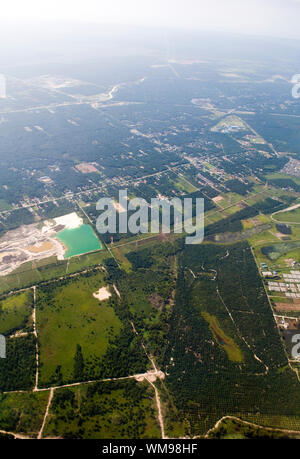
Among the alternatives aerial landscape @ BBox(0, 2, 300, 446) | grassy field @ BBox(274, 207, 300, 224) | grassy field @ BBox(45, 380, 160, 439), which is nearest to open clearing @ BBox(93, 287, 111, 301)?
aerial landscape @ BBox(0, 2, 300, 446)

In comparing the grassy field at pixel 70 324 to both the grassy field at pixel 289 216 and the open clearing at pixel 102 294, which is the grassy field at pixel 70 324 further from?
the grassy field at pixel 289 216

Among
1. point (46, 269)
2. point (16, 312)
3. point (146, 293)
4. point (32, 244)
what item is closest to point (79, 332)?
point (16, 312)

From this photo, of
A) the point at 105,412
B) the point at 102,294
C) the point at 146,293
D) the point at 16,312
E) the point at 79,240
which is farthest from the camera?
the point at 79,240

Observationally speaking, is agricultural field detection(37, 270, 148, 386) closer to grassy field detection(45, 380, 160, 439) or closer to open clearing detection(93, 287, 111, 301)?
open clearing detection(93, 287, 111, 301)

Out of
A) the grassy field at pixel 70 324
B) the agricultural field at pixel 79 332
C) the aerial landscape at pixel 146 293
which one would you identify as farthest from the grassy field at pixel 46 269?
the grassy field at pixel 70 324

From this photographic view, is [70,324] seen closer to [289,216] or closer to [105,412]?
[105,412]

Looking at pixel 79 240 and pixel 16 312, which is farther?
pixel 79 240

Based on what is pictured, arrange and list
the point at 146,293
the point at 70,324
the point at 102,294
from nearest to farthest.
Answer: the point at 70,324 < the point at 102,294 < the point at 146,293
